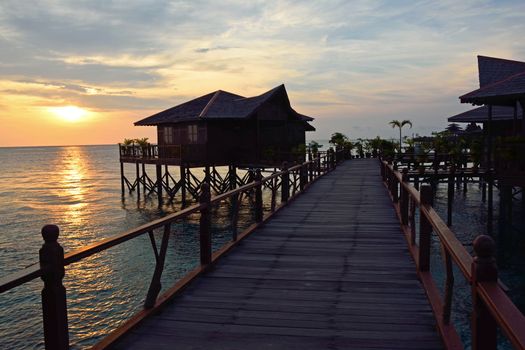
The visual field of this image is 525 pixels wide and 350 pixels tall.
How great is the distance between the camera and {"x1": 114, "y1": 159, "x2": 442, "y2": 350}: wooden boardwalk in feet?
13.8

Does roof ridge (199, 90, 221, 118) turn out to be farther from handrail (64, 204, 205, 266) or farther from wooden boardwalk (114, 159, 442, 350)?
handrail (64, 204, 205, 266)

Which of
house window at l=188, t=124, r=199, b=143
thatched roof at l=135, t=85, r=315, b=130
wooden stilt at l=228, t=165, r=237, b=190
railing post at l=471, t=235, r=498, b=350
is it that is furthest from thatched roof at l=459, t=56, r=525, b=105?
wooden stilt at l=228, t=165, r=237, b=190

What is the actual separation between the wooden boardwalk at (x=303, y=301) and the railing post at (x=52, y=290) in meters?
0.88

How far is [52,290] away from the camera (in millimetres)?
3270

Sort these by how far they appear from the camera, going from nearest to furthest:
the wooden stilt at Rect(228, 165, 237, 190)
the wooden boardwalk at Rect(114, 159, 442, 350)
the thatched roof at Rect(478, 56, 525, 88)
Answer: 1. the wooden boardwalk at Rect(114, 159, 442, 350)
2. the thatched roof at Rect(478, 56, 525, 88)
3. the wooden stilt at Rect(228, 165, 237, 190)

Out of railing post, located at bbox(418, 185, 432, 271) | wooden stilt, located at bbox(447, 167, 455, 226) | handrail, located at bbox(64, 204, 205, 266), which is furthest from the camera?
wooden stilt, located at bbox(447, 167, 455, 226)

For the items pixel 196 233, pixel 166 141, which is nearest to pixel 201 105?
pixel 166 141

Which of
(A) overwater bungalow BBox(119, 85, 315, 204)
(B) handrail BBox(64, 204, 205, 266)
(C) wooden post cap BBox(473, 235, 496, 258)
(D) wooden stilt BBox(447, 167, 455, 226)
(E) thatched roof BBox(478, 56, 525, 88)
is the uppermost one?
(E) thatched roof BBox(478, 56, 525, 88)

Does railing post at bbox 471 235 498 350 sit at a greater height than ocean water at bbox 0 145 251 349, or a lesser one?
greater

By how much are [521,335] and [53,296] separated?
9.90ft

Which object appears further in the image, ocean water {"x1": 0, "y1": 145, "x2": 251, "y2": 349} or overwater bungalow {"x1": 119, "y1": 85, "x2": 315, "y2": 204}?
overwater bungalow {"x1": 119, "y1": 85, "x2": 315, "y2": 204}

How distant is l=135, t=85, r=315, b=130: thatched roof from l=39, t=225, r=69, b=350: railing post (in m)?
26.2

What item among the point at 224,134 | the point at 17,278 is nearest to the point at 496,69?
the point at 224,134

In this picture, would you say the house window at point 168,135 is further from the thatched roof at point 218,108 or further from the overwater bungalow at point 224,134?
the thatched roof at point 218,108
